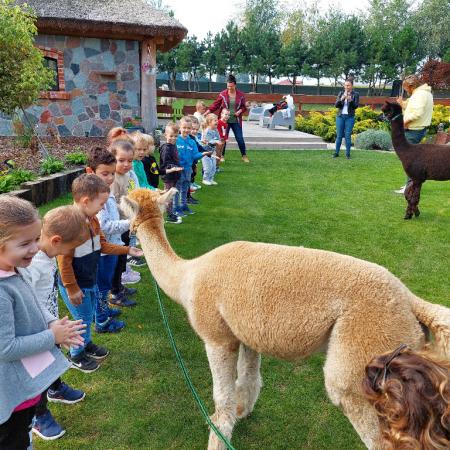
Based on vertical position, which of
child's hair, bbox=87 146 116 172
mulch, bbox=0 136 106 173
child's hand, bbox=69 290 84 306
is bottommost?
mulch, bbox=0 136 106 173

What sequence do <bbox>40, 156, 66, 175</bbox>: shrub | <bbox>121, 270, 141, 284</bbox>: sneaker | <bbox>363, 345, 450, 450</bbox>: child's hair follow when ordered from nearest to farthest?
1. <bbox>363, 345, 450, 450</bbox>: child's hair
2. <bbox>121, 270, 141, 284</bbox>: sneaker
3. <bbox>40, 156, 66, 175</bbox>: shrub

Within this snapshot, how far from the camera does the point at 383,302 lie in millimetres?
1651

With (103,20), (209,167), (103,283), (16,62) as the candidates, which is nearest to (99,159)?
(103,283)

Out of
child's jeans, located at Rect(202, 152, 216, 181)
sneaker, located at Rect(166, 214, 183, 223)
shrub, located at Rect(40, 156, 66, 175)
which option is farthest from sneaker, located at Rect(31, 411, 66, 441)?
child's jeans, located at Rect(202, 152, 216, 181)

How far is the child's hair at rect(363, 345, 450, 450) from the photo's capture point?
1049mm

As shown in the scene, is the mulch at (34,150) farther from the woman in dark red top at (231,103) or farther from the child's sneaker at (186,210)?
the woman in dark red top at (231,103)

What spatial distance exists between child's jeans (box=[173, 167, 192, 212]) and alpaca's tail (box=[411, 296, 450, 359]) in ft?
15.1

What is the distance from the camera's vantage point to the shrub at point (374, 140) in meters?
13.5

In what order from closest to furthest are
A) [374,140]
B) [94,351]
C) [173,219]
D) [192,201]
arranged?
[94,351], [173,219], [192,201], [374,140]

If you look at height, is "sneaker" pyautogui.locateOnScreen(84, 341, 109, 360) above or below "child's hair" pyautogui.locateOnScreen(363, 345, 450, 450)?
below

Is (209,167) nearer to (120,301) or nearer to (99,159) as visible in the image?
(120,301)

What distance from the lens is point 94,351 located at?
9.64ft

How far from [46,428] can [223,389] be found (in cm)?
104

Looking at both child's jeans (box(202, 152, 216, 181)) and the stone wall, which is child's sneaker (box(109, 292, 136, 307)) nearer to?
child's jeans (box(202, 152, 216, 181))
